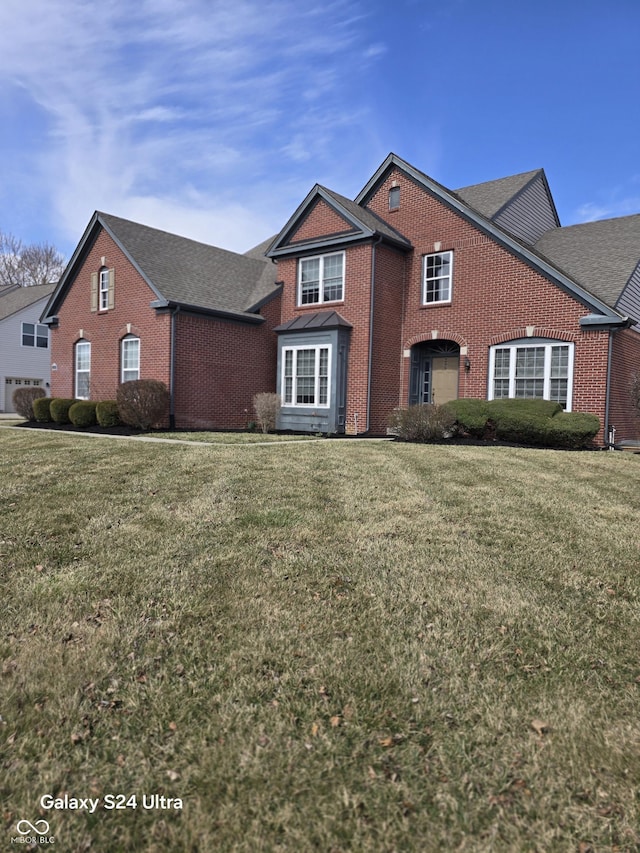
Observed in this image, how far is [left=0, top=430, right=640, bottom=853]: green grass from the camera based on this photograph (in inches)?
81.0

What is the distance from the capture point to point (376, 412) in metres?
16.8

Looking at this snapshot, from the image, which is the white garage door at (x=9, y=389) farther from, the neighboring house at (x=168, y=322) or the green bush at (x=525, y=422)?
the green bush at (x=525, y=422)

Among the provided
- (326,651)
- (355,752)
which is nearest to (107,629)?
(326,651)

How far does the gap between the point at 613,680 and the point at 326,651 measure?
167 centimetres

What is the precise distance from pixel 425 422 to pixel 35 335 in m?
31.5

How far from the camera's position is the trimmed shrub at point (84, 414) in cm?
1705

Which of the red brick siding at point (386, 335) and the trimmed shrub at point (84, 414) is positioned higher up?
the red brick siding at point (386, 335)

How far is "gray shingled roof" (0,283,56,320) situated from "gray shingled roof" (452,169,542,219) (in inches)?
1098

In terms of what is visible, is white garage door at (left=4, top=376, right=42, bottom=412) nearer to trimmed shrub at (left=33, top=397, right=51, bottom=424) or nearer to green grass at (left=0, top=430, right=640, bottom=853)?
trimmed shrub at (left=33, top=397, right=51, bottom=424)

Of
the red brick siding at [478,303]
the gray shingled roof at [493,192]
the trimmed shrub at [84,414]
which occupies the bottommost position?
the trimmed shrub at [84,414]

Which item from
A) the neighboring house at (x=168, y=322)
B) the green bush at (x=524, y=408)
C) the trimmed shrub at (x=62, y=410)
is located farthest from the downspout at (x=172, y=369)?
the green bush at (x=524, y=408)

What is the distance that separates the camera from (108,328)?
765 inches

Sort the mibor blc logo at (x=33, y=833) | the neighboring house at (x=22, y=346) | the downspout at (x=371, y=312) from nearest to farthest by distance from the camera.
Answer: the mibor blc logo at (x=33, y=833), the downspout at (x=371, y=312), the neighboring house at (x=22, y=346)

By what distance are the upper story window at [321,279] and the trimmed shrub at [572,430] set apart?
791 cm
